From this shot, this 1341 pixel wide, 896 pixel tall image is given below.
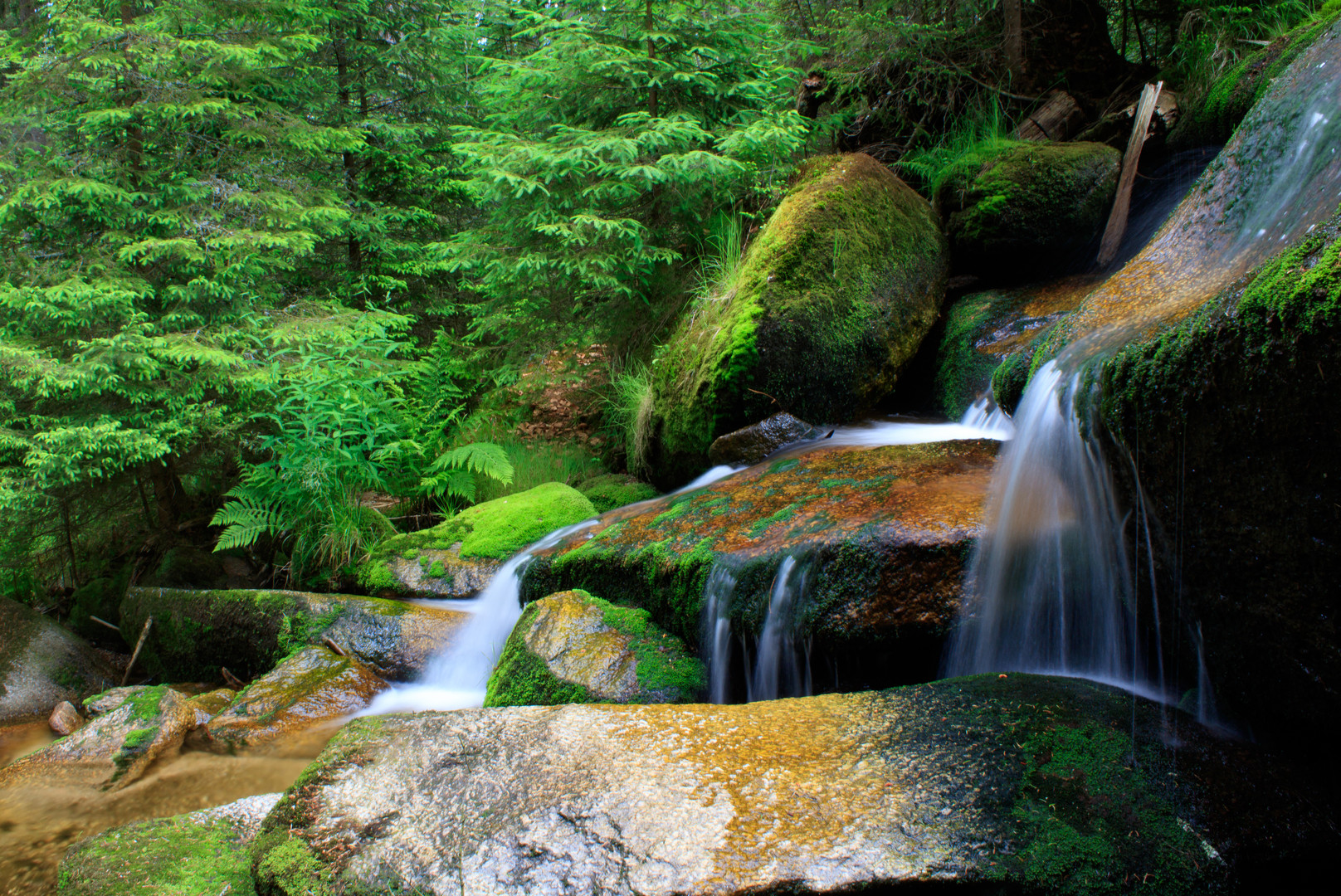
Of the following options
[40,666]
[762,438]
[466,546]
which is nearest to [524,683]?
[466,546]

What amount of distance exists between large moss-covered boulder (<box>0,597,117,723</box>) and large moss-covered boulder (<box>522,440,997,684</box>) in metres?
3.38

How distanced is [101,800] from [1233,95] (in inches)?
367

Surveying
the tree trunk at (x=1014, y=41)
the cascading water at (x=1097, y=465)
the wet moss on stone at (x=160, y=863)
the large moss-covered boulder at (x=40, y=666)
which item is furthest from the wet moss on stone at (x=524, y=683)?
the tree trunk at (x=1014, y=41)

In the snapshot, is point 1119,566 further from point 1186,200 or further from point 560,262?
point 560,262

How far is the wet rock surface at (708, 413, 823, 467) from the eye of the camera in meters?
5.27

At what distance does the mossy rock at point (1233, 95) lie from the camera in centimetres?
542

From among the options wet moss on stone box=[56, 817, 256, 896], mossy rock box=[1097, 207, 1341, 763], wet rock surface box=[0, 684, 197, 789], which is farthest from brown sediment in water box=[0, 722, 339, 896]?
mossy rock box=[1097, 207, 1341, 763]

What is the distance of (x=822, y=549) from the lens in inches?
124

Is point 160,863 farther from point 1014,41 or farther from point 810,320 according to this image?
point 1014,41

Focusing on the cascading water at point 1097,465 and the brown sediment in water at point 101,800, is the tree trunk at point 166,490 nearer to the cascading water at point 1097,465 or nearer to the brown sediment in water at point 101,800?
the brown sediment in water at point 101,800

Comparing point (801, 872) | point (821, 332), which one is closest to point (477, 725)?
point (801, 872)

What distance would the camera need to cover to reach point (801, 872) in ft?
5.40

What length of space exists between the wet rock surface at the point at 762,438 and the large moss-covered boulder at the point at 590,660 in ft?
6.05

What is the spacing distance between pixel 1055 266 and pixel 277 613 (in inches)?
283
